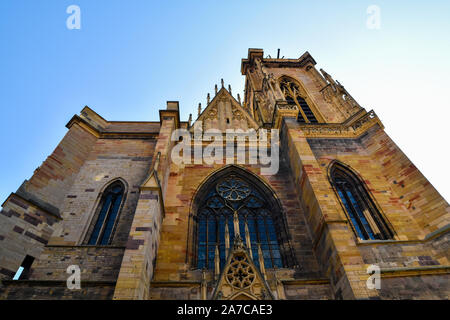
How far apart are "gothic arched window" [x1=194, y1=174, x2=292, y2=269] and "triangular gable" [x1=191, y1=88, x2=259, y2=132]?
408 centimetres

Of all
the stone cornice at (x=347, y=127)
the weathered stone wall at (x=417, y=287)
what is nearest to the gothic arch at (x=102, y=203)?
the weathered stone wall at (x=417, y=287)

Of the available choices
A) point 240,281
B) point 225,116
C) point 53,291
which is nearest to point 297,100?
point 225,116

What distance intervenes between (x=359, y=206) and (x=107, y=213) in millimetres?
9501

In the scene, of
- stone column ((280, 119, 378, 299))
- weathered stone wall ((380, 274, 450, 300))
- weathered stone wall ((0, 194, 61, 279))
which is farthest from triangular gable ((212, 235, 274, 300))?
weathered stone wall ((0, 194, 61, 279))

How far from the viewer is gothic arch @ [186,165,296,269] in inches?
340

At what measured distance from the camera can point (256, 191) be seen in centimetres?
1114

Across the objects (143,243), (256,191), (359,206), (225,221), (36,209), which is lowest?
(143,243)

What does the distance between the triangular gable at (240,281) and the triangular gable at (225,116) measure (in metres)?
7.96

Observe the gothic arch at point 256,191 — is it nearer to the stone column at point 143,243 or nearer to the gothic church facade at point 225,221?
the gothic church facade at point 225,221

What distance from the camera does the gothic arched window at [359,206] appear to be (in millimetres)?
9295

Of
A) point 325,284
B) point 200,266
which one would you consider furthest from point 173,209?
point 325,284

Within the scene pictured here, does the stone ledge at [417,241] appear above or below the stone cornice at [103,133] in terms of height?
below

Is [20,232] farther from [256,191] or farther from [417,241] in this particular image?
[417,241]

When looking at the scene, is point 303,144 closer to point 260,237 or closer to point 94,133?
point 260,237
